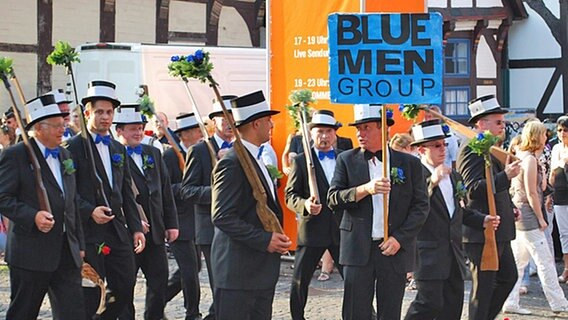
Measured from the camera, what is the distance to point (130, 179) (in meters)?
8.74

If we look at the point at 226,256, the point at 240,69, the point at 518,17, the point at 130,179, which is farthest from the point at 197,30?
the point at 226,256

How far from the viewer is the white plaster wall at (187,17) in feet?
83.1

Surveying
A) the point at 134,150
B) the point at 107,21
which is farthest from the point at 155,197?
the point at 107,21

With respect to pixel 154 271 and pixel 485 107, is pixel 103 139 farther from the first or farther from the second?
pixel 485 107

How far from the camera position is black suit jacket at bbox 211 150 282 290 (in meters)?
6.65

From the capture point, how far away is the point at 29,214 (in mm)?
7270

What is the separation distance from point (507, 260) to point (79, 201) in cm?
367

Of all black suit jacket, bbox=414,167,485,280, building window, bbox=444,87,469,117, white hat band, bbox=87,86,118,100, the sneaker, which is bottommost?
the sneaker

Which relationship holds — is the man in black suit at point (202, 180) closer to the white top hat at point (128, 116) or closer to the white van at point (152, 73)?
the white top hat at point (128, 116)

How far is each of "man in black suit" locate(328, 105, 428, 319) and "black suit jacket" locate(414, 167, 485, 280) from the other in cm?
54

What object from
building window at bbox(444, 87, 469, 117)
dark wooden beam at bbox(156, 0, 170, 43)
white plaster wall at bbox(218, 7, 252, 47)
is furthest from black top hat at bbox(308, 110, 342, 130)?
building window at bbox(444, 87, 469, 117)

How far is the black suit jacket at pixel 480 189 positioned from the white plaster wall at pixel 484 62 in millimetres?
20842

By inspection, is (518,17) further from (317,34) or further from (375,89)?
(375,89)

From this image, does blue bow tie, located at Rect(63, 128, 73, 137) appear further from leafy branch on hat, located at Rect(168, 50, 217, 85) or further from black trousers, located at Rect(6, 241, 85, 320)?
leafy branch on hat, located at Rect(168, 50, 217, 85)
